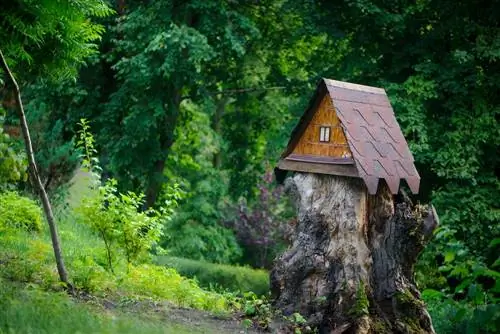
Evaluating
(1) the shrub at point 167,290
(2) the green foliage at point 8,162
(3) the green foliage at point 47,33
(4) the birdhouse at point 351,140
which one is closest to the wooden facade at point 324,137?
(4) the birdhouse at point 351,140

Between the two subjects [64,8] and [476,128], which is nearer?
[64,8]

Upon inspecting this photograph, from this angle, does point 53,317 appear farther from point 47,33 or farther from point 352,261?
point 352,261

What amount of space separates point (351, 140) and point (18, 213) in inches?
216

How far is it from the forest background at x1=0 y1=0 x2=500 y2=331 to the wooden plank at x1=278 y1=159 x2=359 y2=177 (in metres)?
3.87

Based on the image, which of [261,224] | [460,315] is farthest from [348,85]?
[261,224]

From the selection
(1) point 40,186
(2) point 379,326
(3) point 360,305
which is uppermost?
(1) point 40,186

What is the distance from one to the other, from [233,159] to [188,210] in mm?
2976

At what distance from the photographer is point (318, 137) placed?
9016mm

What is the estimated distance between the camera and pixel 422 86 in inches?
611

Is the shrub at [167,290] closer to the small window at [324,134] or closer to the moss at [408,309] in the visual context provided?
the moss at [408,309]

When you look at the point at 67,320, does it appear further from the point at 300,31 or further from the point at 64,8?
the point at 300,31

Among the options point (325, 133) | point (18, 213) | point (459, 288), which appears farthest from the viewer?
point (18, 213)

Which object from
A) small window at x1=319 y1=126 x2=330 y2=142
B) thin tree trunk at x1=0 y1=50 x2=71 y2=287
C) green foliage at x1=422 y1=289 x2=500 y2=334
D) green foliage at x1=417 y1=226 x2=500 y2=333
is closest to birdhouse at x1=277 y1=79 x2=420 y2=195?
small window at x1=319 y1=126 x2=330 y2=142

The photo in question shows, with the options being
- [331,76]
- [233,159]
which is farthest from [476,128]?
[233,159]
